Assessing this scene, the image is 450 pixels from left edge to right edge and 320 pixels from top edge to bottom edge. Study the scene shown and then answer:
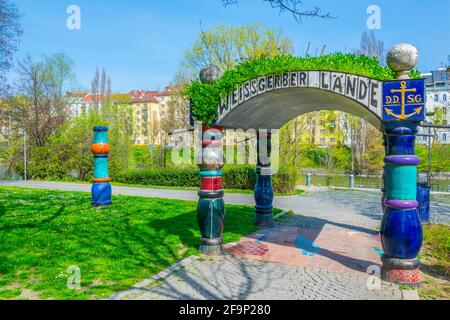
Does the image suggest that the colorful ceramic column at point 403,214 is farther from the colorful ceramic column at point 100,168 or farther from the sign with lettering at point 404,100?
the colorful ceramic column at point 100,168

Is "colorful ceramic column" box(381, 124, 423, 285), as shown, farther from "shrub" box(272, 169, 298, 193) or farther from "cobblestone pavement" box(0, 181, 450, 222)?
"shrub" box(272, 169, 298, 193)

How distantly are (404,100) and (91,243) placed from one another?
6058 mm

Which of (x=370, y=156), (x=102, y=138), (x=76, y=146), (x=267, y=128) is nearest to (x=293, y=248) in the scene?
(x=267, y=128)

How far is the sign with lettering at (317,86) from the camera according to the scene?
5.54m

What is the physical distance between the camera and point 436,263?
270 inches

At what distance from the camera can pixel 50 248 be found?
7098 mm

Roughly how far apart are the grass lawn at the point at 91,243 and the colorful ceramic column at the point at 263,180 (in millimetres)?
505

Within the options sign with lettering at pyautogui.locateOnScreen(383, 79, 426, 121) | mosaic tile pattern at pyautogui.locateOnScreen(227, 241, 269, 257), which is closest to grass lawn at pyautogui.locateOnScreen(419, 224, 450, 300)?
sign with lettering at pyautogui.locateOnScreen(383, 79, 426, 121)

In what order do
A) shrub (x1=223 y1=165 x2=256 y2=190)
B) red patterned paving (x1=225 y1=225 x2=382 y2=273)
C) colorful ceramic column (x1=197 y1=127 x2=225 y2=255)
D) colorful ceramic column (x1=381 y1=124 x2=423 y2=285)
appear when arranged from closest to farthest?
colorful ceramic column (x1=381 y1=124 x2=423 y2=285), red patterned paving (x1=225 y1=225 x2=382 y2=273), colorful ceramic column (x1=197 y1=127 x2=225 y2=255), shrub (x1=223 y1=165 x2=256 y2=190)

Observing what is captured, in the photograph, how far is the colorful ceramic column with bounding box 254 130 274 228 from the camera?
9734mm

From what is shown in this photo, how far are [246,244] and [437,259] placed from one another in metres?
3.59

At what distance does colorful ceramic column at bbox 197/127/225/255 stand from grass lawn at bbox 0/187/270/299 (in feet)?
1.55

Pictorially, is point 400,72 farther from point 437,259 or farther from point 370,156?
point 370,156

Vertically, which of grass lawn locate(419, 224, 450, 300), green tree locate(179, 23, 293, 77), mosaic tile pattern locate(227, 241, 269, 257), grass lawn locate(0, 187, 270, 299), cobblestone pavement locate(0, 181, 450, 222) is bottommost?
cobblestone pavement locate(0, 181, 450, 222)
